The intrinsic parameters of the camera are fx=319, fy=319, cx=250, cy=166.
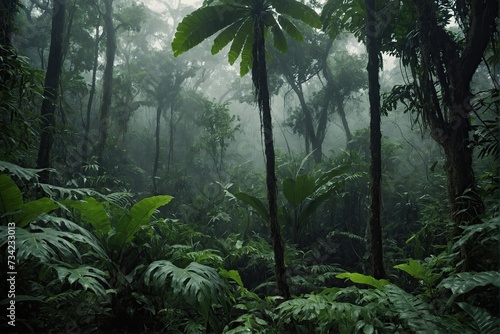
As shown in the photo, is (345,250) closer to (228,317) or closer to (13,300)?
(228,317)

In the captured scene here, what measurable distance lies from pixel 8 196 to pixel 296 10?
564 centimetres

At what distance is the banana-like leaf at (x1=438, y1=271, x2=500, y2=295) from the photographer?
2861 mm

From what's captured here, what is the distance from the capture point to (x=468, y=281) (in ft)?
9.66

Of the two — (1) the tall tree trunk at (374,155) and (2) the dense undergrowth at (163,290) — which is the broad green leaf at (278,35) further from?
(2) the dense undergrowth at (163,290)

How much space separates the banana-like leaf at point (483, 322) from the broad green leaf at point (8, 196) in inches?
187

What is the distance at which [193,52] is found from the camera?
29578 mm

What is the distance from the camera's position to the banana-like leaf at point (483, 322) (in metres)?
2.83

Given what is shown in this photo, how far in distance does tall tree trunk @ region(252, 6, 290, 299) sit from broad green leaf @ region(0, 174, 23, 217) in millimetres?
3480

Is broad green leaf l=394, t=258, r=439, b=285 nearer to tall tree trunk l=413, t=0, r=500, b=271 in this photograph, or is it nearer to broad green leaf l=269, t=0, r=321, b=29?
tall tree trunk l=413, t=0, r=500, b=271

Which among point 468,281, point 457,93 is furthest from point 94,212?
point 457,93

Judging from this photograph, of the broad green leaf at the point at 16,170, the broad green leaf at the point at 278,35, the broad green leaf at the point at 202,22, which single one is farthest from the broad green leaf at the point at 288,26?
the broad green leaf at the point at 16,170

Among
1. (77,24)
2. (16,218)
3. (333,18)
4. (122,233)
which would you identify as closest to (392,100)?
(333,18)

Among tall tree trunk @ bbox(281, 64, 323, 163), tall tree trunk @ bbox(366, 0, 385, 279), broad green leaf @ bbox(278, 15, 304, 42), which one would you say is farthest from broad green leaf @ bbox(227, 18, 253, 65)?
tall tree trunk @ bbox(281, 64, 323, 163)

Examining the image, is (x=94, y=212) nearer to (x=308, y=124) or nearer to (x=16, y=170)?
(x=16, y=170)
